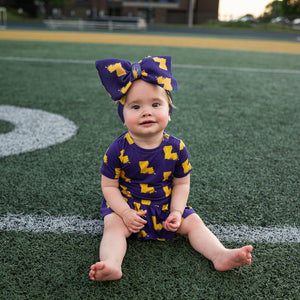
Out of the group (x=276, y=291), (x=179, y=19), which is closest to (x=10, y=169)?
(x=276, y=291)

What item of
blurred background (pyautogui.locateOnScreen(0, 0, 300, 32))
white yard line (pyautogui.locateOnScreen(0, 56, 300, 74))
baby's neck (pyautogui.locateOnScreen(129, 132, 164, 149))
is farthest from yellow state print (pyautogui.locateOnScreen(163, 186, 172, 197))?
blurred background (pyautogui.locateOnScreen(0, 0, 300, 32))

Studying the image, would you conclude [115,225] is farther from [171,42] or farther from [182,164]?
[171,42]

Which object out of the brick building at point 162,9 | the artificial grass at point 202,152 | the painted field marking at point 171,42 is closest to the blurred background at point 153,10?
the brick building at point 162,9

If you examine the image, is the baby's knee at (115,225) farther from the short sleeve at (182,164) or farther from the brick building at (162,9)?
the brick building at (162,9)

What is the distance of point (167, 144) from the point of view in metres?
1.51

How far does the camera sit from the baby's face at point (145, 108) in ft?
4.46

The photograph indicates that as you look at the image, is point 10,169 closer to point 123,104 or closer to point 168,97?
point 123,104

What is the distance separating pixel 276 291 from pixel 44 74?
16.0 feet

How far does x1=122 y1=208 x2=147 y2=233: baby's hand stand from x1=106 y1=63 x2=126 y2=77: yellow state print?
0.61m

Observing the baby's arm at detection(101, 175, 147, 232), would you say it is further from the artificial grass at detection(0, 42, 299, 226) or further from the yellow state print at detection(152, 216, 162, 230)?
the artificial grass at detection(0, 42, 299, 226)

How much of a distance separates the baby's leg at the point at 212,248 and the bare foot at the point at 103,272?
1.27 feet

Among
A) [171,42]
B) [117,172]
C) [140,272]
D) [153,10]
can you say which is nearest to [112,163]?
[117,172]

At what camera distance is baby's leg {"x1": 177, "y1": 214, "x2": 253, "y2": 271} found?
49.1 inches

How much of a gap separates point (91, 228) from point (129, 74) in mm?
750
